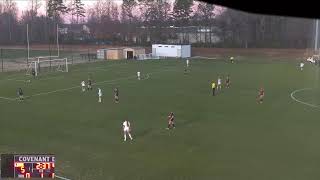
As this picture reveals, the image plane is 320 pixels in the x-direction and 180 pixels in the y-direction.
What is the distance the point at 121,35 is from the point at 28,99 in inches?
2973

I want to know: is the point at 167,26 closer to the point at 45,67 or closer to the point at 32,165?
the point at 45,67

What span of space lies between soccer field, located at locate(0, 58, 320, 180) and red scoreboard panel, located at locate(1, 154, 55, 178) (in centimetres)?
398

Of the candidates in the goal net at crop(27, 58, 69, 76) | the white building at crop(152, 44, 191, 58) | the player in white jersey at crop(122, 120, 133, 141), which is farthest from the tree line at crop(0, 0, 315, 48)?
the player in white jersey at crop(122, 120, 133, 141)

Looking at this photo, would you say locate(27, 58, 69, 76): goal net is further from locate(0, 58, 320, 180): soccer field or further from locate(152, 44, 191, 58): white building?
locate(152, 44, 191, 58): white building

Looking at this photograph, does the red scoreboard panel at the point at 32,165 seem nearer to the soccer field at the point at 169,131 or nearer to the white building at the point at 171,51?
the soccer field at the point at 169,131

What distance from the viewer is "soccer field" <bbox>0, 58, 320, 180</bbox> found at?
16656 mm

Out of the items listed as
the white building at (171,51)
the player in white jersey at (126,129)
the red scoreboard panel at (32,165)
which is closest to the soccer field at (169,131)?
the player in white jersey at (126,129)

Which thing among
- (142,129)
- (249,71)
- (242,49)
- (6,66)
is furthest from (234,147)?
(242,49)

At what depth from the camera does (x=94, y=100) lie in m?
32.2

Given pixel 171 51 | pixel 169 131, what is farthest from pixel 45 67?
pixel 169 131

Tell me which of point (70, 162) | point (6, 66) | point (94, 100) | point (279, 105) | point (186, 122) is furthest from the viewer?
point (6, 66)

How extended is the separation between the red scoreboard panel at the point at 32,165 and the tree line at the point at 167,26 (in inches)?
2688

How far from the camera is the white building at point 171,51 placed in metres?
71.8

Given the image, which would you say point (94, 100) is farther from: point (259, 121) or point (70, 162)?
point (70, 162)
